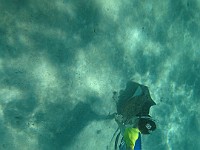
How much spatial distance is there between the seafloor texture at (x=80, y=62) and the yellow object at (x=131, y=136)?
1015 millimetres

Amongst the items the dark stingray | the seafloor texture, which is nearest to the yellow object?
the dark stingray

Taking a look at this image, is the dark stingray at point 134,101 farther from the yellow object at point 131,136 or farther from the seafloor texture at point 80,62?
the yellow object at point 131,136

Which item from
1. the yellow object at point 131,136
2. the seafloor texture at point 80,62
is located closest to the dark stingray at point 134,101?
the seafloor texture at point 80,62

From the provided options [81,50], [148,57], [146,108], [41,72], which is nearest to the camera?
[41,72]

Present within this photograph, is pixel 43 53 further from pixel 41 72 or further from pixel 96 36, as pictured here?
pixel 96 36

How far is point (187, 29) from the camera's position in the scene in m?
8.18

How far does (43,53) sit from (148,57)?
10.4ft

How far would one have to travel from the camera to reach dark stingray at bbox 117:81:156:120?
655cm

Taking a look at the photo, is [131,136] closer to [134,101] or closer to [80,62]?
[134,101]

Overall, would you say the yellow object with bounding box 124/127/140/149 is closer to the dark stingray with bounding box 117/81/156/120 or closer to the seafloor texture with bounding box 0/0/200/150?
the dark stingray with bounding box 117/81/156/120

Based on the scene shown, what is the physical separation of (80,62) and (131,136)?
200 cm

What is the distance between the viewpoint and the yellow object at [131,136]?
5848mm

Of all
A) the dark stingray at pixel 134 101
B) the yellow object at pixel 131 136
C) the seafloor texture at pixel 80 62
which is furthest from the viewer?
the dark stingray at pixel 134 101

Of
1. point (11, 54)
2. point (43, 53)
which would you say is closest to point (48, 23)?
point (43, 53)
